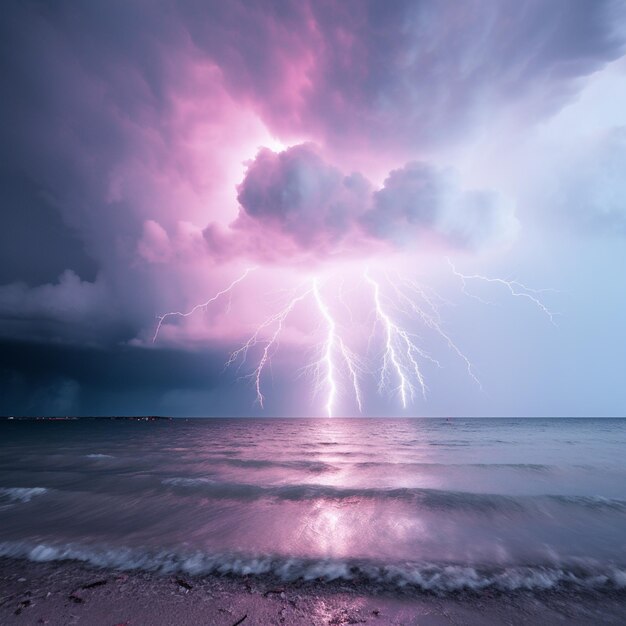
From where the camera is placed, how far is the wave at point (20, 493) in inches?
374

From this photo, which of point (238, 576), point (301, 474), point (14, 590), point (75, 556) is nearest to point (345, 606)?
point (238, 576)

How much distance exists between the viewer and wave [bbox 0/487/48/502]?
9.49 meters

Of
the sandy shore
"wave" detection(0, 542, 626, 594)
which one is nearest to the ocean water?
"wave" detection(0, 542, 626, 594)

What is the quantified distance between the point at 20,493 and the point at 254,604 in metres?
10.5

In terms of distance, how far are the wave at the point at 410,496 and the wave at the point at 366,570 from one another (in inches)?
150

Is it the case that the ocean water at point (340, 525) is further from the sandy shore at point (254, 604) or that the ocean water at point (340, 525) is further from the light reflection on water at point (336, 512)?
the sandy shore at point (254, 604)

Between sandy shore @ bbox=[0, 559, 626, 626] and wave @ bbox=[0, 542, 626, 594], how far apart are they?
9.5 inches

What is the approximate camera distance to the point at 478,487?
11.1 meters

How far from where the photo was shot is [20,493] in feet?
33.0

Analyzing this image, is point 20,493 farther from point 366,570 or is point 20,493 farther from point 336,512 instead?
point 366,570

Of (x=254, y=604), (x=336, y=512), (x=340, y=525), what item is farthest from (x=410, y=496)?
(x=254, y=604)

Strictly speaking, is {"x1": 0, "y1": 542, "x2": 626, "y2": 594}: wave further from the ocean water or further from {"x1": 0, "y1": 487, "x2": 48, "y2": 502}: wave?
{"x1": 0, "y1": 487, "x2": 48, "y2": 502}: wave

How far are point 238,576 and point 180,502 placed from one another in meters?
5.18

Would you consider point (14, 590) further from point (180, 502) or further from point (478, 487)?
point (478, 487)
